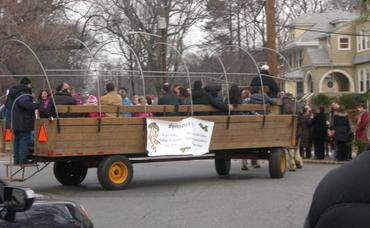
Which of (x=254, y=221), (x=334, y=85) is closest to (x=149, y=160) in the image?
(x=254, y=221)

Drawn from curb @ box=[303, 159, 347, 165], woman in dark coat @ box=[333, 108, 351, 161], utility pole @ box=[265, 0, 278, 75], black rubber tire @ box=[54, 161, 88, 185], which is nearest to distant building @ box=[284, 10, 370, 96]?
utility pole @ box=[265, 0, 278, 75]

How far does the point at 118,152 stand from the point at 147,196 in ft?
3.54

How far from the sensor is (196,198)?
40.1 feet

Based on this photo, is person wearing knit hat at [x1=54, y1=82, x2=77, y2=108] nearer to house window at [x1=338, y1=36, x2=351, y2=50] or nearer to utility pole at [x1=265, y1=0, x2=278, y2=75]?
utility pole at [x1=265, y1=0, x2=278, y2=75]

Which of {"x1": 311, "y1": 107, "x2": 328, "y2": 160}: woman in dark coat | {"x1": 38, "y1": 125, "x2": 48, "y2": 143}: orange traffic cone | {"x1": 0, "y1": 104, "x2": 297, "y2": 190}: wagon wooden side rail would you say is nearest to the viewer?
{"x1": 38, "y1": 125, "x2": 48, "y2": 143}: orange traffic cone

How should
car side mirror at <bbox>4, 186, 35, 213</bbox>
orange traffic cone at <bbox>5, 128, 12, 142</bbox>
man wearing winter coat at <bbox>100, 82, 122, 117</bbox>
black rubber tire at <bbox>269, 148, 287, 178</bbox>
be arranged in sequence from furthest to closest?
1. black rubber tire at <bbox>269, 148, 287, 178</bbox>
2. orange traffic cone at <bbox>5, 128, 12, 142</bbox>
3. man wearing winter coat at <bbox>100, 82, 122, 117</bbox>
4. car side mirror at <bbox>4, 186, 35, 213</bbox>

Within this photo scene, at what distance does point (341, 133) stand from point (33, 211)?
→ 16.7m

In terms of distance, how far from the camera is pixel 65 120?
40.6ft

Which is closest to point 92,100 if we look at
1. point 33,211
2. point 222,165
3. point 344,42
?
point 222,165

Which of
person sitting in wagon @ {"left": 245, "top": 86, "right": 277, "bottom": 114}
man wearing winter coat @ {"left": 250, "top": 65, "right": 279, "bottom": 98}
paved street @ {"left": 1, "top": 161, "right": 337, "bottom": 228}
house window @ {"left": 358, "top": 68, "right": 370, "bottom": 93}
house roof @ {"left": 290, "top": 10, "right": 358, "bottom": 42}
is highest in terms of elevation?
house roof @ {"left": 290, "top": 10, "right": 358, "bottom": 42}

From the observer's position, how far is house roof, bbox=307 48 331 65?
56531 mm

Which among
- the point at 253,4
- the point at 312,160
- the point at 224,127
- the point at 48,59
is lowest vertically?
the point at 312,160

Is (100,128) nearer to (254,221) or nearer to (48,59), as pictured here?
(254,221)

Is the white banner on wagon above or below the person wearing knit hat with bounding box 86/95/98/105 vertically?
below
